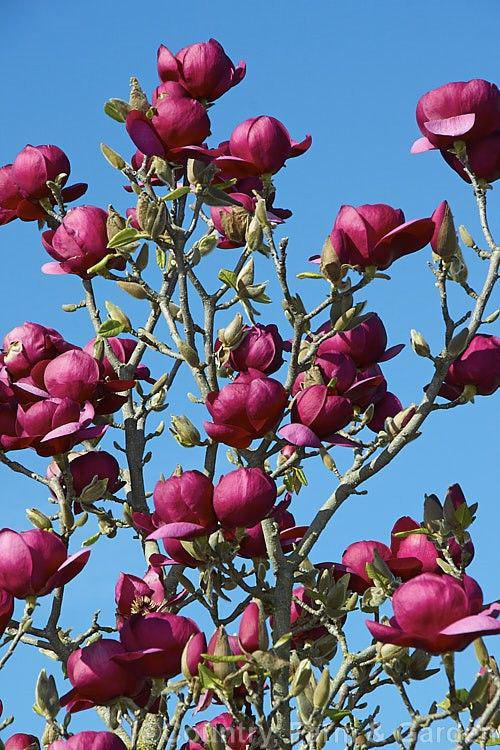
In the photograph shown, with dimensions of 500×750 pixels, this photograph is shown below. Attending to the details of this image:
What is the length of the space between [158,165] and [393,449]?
0.67 metres

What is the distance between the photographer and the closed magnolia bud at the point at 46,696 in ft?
5.88

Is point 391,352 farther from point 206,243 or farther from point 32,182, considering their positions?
point 32,182

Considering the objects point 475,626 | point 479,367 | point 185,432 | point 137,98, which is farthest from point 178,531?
point 137,98

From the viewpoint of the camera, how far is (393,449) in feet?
6.40

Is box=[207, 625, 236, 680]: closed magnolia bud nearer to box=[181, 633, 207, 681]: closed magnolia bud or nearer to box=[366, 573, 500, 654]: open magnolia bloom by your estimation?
box=[181, 633, 207, 681]: closed magnolia bud

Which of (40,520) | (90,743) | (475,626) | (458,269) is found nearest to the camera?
(475,626)

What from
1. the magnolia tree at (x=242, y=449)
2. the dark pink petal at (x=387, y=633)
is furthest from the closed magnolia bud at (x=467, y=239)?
the dark pink petal at (x=387, y=633)

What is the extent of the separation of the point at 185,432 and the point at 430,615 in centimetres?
61

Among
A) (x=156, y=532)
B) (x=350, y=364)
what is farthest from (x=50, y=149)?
(x=156, y=532)

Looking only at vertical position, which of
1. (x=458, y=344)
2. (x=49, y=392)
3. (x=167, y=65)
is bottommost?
(x=458, y=344)

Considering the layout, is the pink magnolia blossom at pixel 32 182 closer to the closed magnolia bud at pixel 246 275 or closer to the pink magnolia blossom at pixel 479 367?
the closed magnolia bud at pixel 246 275

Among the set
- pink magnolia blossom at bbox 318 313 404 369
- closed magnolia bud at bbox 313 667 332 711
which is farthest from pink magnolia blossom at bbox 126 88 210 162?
closed magnolia bud at bbox 313 667 332 711

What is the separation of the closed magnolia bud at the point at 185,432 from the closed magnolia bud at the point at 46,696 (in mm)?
456

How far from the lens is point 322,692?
5.65 ft
